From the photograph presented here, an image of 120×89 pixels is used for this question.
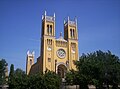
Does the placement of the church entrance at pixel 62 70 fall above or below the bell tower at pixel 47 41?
below

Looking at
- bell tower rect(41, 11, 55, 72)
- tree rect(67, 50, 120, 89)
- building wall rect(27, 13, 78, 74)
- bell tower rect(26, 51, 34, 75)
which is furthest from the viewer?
bell tower rect(26, 51, 34, 75)

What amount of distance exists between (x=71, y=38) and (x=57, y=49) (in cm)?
638

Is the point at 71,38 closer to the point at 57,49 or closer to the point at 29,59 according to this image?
the point at 57,49

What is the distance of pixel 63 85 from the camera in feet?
138

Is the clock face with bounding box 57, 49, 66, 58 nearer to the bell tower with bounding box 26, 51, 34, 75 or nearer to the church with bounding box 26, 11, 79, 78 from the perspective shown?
the church with bounding box 26, 11, 79, 78

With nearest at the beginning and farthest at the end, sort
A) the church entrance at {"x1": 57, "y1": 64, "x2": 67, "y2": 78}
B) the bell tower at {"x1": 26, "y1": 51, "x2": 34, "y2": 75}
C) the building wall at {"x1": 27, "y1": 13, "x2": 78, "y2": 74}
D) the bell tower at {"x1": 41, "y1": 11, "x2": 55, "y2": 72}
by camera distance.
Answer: the bell tower at {"x1": 41, "y1": 11, "x2": 55, "y2": 72}
the building wall at {"x1": 27, "y1": 13, "x2": 78, "y2": 74}
the church entrance at {"x1": 57, "y1": 64, "x2": 67, "y2": 78}
the bell tower at {"x1": 26, "y1": 51, "x2": 34, "y2": 75}

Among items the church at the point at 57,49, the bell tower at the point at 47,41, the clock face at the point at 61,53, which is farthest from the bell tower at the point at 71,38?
the bell tower at the point at 47,41

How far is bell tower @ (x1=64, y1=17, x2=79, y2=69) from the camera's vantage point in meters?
60.8

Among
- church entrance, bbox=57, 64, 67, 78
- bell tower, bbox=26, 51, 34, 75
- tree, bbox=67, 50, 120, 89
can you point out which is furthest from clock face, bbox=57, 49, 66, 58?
bell tower, bbox=26, 51, 34, 75

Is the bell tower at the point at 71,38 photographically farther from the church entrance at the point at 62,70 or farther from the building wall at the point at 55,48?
the church entrance at the point at 62,70

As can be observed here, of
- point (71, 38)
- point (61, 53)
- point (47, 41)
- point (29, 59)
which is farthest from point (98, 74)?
point (29, 59)

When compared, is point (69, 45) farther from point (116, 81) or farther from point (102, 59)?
point (116, 81)

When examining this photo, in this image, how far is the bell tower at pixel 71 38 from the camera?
60.8 metres

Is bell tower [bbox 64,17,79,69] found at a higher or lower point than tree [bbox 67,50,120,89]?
higher
